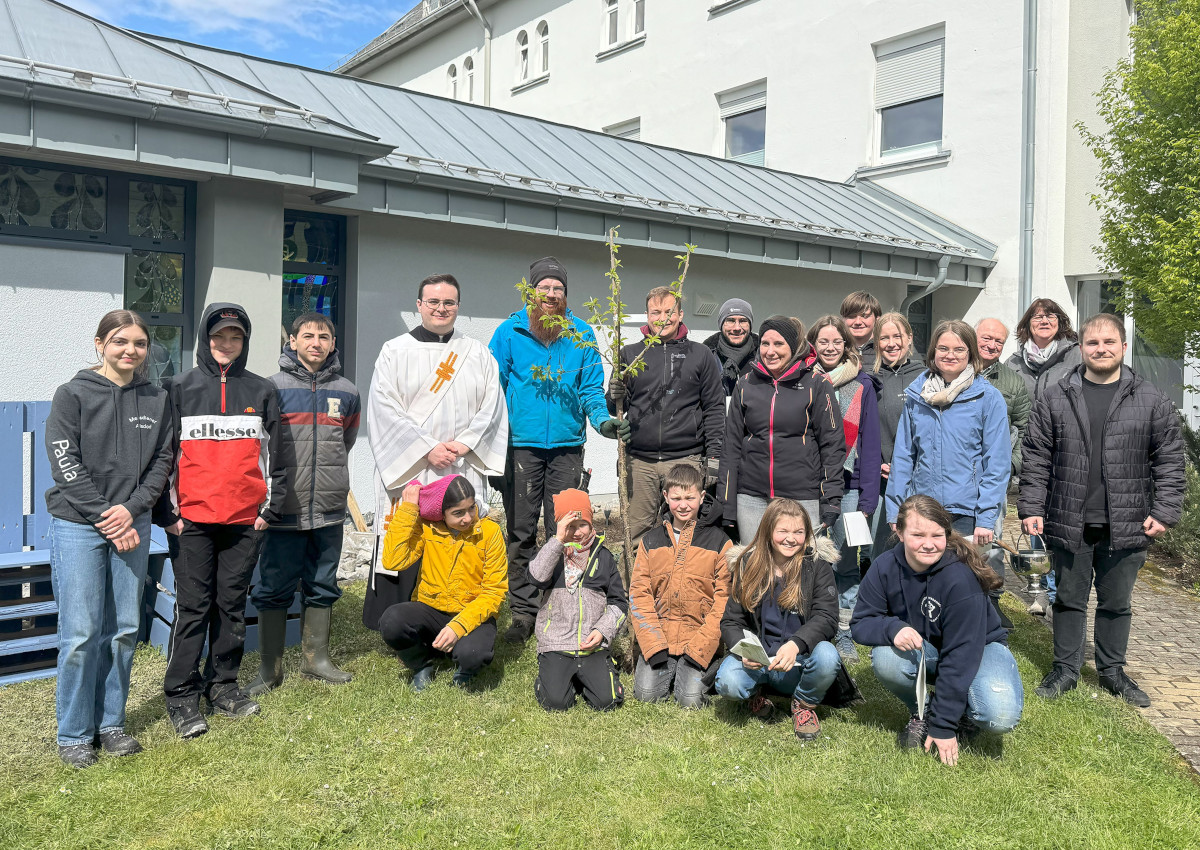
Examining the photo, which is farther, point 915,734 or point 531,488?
point 531,488

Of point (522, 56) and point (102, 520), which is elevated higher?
point (522, 56)

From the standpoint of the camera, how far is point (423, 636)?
473 centimetres

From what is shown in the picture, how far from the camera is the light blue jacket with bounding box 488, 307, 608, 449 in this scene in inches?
210

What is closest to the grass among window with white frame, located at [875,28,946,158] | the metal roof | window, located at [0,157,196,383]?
window, located at [0,157,196,383]

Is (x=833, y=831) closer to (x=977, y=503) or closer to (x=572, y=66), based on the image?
(x=977, y=503)

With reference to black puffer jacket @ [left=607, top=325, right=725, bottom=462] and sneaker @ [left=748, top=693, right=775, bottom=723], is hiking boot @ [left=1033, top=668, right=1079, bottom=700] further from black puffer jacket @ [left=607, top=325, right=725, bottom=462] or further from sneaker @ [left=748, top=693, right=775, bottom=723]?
black puffer jacket @ [left=607, top=325, right=725, bottom=462]

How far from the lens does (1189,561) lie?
25.8 ft

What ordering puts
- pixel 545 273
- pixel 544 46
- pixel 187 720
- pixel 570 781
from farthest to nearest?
pixel 544 46
pixel 545 273
pixel 187 720
pixel 570 781

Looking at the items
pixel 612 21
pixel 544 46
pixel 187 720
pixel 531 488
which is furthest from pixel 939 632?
pixel 544 46

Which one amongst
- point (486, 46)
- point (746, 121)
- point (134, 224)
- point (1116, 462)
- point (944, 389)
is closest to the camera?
point (1116, 462)

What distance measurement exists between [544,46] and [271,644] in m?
19.2

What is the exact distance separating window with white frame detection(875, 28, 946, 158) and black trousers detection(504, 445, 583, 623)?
10.6 m

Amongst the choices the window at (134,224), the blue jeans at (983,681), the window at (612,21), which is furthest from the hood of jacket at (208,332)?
the window at (612,21)

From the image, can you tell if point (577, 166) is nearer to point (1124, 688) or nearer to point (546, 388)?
point (546, 388)
